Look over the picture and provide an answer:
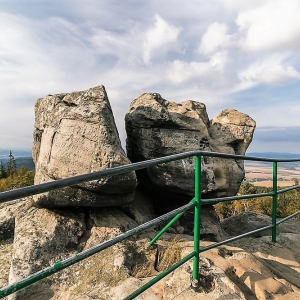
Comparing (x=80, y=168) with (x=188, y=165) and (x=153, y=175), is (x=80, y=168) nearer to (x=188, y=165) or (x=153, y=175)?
(x=153, y=175)

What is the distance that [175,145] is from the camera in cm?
856

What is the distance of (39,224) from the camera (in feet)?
19.5

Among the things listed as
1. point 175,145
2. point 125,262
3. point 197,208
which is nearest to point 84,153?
point 125,262

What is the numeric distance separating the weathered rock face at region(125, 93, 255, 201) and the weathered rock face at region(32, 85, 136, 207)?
160 cm

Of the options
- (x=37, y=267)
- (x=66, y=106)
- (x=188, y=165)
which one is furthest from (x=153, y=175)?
(x=37, y=267)

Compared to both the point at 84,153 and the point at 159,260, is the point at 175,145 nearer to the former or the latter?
the point at 84,153

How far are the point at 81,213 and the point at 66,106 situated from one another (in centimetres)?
273

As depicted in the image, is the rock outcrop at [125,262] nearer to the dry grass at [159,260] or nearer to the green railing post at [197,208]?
the dry grass at [159,260]

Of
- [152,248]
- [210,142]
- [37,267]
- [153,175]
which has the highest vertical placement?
[210,142]

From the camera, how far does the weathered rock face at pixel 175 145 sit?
8.12 metres

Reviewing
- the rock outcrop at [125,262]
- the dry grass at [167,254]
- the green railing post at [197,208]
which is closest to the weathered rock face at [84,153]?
the rock outcrop at [125,262]

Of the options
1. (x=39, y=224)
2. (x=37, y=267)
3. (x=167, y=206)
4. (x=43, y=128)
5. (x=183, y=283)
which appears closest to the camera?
(x=183, y=283)

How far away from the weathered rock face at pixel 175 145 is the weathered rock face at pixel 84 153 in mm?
1599

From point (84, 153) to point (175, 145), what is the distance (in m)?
3.18
